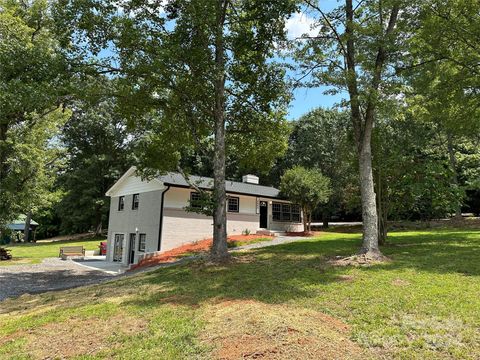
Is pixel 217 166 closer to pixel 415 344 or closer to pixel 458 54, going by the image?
pixel 415 344

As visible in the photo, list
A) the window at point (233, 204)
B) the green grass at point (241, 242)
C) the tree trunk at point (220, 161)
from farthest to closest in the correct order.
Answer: the window at point (233, 204) < the green grass at point (241, 242) < the tree trunk at point (220, 161)

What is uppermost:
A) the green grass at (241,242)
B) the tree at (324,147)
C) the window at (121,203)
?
the tree at (324,147)

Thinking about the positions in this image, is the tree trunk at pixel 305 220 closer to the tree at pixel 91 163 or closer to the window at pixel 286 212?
the window at pixel 286 212

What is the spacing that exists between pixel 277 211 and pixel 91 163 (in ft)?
83.5

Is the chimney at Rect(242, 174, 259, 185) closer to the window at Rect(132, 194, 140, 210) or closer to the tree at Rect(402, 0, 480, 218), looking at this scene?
the window at Rect(132, 194, 140, 210)

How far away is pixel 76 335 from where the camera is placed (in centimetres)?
650

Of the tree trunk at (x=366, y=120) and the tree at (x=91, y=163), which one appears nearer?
the tree trunk at (x=366, y=120)

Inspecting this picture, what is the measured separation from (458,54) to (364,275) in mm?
10701

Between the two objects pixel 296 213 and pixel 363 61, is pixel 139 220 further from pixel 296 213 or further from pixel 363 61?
pixel 363 61

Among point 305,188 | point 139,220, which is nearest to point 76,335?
point 139,220

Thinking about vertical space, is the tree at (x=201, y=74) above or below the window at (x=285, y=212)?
above

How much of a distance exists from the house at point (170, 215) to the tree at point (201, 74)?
4467mm

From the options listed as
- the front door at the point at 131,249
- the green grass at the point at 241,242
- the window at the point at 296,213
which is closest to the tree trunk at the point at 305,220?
the window at the point at 296,213

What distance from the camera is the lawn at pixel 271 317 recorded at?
5.38m
